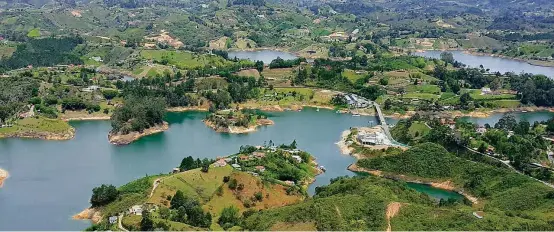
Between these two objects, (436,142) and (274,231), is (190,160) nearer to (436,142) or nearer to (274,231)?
(274,231)

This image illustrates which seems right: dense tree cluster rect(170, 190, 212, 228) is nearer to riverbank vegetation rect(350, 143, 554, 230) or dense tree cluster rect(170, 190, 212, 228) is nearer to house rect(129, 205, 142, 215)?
house rect(129, 205, 142, 215)

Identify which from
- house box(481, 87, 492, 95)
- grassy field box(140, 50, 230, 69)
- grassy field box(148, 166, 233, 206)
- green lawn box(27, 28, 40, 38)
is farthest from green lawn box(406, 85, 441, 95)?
green lawn box(27, 28, 40, 38)

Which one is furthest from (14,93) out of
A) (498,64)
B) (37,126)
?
(498,64)

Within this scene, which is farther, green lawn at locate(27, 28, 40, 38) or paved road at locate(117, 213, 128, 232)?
green lawn at locate(27, 28, 40, 38)

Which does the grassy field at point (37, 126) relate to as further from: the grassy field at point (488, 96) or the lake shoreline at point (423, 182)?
the grassy field at point (488, 96)

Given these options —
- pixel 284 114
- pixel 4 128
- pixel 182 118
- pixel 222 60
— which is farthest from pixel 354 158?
pixel 222 60

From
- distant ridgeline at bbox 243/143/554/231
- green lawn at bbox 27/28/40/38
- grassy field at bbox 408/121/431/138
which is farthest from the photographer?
green lawn at bbox 27/28/40/38
